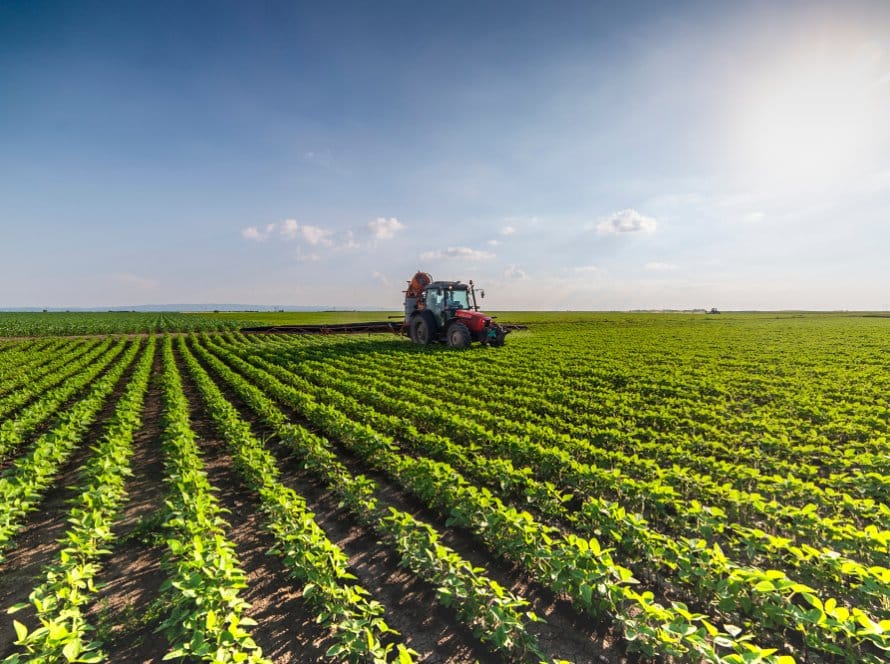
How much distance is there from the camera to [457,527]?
17.0 ft

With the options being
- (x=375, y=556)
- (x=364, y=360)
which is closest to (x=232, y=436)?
(x=375, y=556)

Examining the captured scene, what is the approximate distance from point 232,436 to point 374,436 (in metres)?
2.65

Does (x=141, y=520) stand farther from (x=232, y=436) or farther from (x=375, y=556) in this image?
(x=375, y=556)

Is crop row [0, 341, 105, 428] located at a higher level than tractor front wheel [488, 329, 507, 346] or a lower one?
lower

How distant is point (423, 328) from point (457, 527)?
1598cm

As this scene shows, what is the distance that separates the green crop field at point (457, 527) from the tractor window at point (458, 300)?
8.28 metres

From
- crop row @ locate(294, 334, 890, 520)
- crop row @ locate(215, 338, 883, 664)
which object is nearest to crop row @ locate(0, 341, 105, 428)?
crop row @ locate(294, 334, 890, 520)

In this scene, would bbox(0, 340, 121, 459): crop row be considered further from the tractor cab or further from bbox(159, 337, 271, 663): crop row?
the tractor cab

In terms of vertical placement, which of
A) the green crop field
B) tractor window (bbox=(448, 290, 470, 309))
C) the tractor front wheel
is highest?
tractor window (bbox=(448, 290, 470, 309))

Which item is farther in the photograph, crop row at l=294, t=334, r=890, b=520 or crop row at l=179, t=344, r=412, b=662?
crop row at l=294, t=334, r=890, b=520

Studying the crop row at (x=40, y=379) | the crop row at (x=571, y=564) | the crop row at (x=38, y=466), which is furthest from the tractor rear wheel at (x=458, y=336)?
the crop row at (x=40, y=379)

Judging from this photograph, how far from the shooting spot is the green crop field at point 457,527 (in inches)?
126

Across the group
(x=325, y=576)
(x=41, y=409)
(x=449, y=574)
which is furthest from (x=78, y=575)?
(x=41, y=409)

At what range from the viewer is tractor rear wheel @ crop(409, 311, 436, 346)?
20578 mm
